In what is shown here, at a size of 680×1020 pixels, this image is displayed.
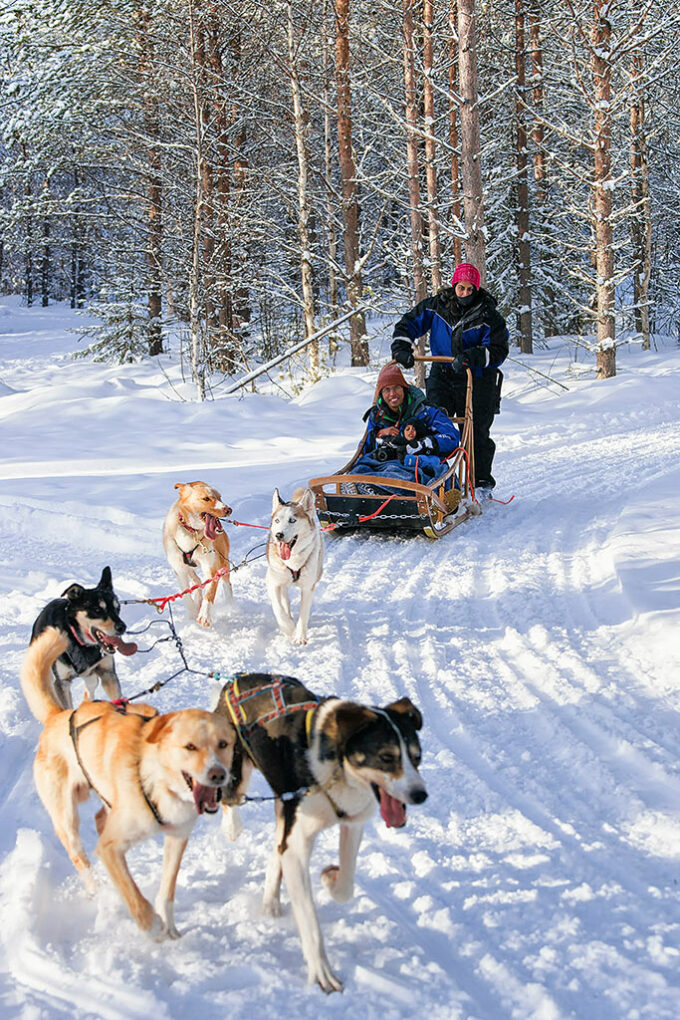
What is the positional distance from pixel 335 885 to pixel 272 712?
531mm

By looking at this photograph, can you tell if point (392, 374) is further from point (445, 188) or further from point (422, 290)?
point (445, 188)

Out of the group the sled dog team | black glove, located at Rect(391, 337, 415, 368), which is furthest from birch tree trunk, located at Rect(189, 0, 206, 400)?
the sled dog team

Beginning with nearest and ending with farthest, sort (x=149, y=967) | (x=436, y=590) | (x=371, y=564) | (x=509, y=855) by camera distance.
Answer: (x=149, y=967) < (x=509, y=855) < (x=436, y=590) < (x=371, y=564)

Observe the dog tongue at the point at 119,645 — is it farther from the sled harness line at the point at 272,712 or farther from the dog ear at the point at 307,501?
the dog ear at the point at 307,501

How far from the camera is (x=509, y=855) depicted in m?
2.91

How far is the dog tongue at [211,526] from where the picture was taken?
5.07m

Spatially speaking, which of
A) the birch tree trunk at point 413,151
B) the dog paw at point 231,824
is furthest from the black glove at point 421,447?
the birch tree trunk at point 413,151

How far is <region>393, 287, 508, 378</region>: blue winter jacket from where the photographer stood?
27.5 ft

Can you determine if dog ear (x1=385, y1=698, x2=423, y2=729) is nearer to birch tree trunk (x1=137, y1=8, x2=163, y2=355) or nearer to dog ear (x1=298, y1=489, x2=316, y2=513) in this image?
dog ear (x1=298, y1=489, x2=316, y2=513)

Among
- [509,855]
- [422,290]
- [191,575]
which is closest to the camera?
[509,855]

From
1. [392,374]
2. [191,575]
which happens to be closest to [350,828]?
[191,575]

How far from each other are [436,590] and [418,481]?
1.67m

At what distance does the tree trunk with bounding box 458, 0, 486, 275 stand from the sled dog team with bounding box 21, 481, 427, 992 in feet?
36.2

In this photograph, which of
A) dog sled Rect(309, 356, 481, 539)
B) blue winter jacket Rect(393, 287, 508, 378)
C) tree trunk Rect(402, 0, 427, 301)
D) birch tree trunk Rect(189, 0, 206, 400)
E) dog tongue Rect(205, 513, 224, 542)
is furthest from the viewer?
tree trunk Rect(402, 0, 427, 301)
